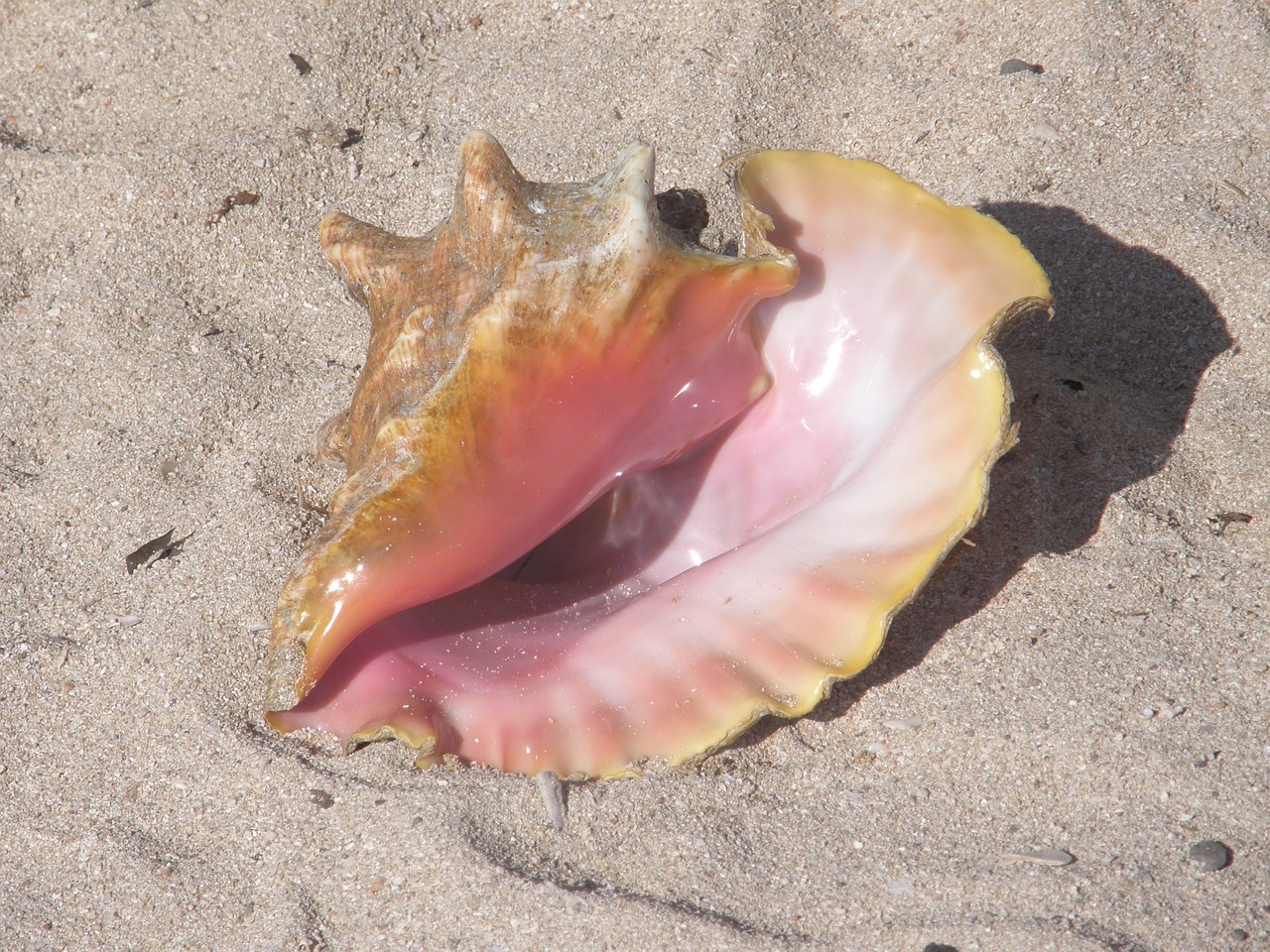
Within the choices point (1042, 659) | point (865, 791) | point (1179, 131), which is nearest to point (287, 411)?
point (865, 791)

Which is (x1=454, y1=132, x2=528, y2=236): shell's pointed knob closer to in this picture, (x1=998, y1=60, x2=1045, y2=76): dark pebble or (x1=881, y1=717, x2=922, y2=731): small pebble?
(x1=881, y1=717, x2=922, y2=731): small pebble

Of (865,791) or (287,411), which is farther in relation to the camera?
(287,411)

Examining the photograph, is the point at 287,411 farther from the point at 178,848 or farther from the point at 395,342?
the point at 178,848

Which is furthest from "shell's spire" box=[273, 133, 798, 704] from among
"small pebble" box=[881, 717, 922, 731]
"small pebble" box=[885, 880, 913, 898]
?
"small pebble" box=[885, 880, 913, 898]

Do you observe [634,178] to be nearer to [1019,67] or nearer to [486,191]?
[486,191]

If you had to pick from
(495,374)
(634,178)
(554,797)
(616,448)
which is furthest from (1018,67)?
(554,797)

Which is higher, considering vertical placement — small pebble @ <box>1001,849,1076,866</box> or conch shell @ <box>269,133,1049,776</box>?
conch shell @ <box>269,133,1049,776</box>

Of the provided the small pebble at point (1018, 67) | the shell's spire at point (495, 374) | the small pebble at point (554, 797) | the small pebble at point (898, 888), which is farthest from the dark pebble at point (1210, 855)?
the small pebble at point (1018, 67)
